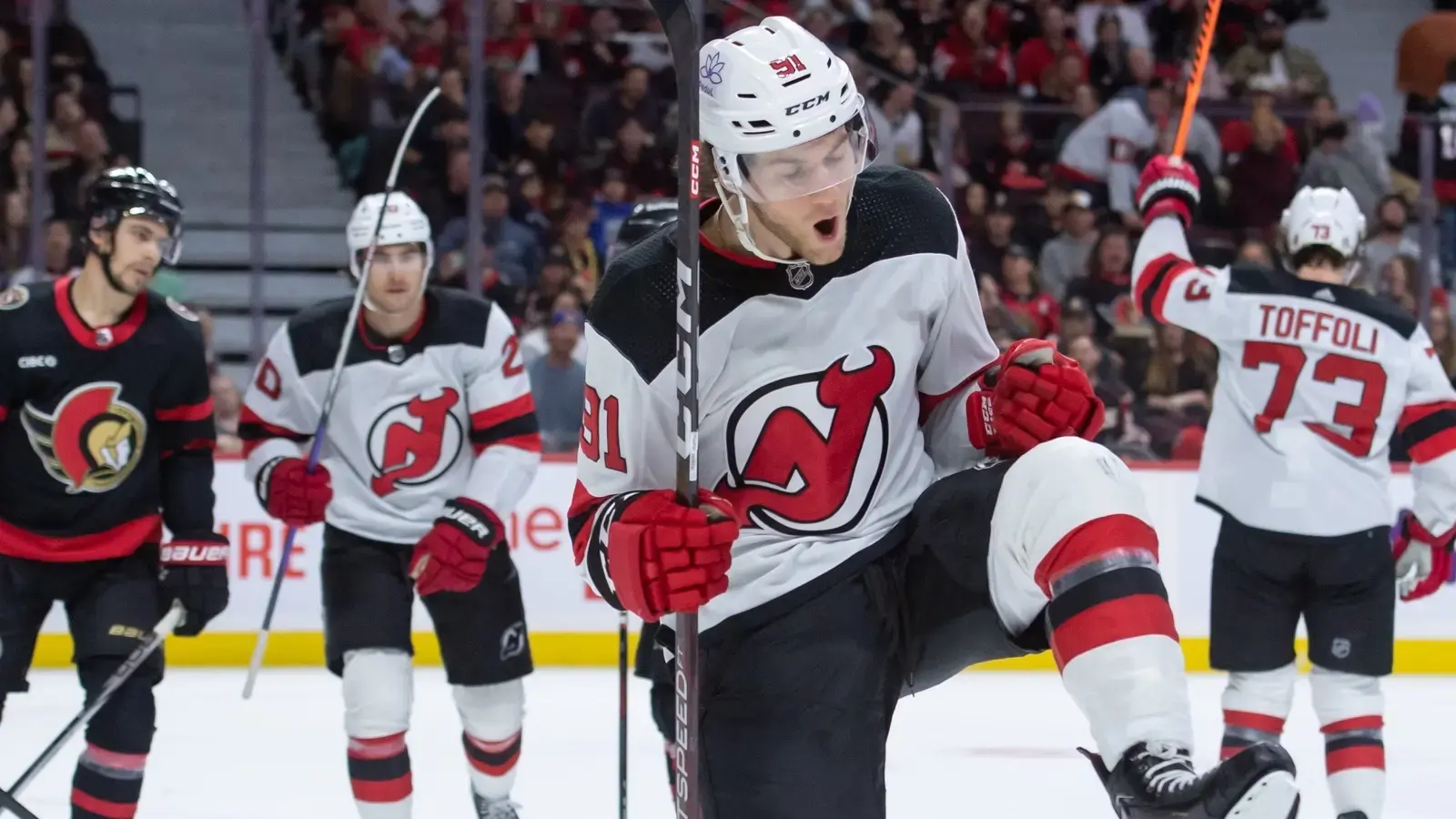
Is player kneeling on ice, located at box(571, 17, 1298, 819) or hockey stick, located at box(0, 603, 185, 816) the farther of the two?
hockey stick, located at box(0, 603, 185, 816)

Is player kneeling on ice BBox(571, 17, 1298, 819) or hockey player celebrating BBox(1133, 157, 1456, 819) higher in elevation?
player kneeling on ice BBox(571, 17, 1298, 819)

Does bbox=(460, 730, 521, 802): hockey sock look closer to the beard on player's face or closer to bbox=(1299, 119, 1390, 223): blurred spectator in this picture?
the beard on player's face

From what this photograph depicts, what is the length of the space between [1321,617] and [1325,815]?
603 mm

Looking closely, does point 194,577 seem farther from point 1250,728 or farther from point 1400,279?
point 1400,279

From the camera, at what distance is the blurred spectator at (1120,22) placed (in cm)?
949

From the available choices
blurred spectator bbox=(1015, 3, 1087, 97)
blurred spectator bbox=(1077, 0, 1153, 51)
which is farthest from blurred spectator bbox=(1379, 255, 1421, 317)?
blurred spectator bbox=(1077, 0, 1153, 51)

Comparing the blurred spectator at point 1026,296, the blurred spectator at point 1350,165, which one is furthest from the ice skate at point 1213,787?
the blurred spectator at point 1350,165

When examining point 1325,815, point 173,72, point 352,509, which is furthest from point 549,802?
→ point 173,72

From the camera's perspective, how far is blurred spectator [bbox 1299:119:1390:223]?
316 inches

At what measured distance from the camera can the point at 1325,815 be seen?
4.51m

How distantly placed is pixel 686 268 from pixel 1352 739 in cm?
248

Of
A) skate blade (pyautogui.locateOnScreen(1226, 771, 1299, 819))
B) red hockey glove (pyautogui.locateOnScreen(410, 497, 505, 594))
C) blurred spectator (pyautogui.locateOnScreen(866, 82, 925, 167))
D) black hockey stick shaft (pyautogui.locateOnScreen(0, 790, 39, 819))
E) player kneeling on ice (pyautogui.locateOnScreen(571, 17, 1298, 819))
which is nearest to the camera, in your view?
skate blade (pyautogui.locateOnScreen(1226, 771, 1299, 819))

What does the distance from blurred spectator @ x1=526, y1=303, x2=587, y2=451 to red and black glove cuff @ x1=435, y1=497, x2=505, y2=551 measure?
2.80m

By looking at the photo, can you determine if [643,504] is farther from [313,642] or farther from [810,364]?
[313,642]
